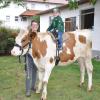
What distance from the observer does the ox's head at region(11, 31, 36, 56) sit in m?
7.47

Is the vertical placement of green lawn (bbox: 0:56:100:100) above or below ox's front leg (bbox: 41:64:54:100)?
below

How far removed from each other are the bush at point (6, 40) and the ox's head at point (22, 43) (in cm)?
1345

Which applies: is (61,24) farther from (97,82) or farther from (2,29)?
(2,29)

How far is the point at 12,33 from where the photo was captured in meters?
22.2

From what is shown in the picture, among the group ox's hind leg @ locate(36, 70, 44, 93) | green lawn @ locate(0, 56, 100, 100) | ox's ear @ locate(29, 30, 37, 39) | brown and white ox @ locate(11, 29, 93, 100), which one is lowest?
green lawn @ locate(0, 56, 100, 100)

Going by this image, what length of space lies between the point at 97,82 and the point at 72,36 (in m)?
2.30

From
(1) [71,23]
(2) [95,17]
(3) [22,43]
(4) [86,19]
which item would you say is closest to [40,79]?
(3) [22,43]

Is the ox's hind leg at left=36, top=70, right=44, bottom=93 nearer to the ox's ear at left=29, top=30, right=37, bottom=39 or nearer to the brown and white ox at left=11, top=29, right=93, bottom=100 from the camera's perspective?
the brown and white ox at left=11, top=29, right=93, bottom=100

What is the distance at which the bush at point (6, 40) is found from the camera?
2116 cm

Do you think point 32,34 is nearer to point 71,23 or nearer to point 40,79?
point 40,79

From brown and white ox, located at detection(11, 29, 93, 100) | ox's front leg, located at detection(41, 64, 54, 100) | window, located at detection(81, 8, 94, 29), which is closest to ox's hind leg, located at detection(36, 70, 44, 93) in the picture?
brown and white ox, located at detection(11, 29, 93, 100)

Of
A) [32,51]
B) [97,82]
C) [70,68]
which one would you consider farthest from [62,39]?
[70,68]

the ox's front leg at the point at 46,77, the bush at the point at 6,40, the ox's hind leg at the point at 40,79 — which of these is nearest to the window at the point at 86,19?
the bush at the point at 6,40

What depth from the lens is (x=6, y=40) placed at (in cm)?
2130
